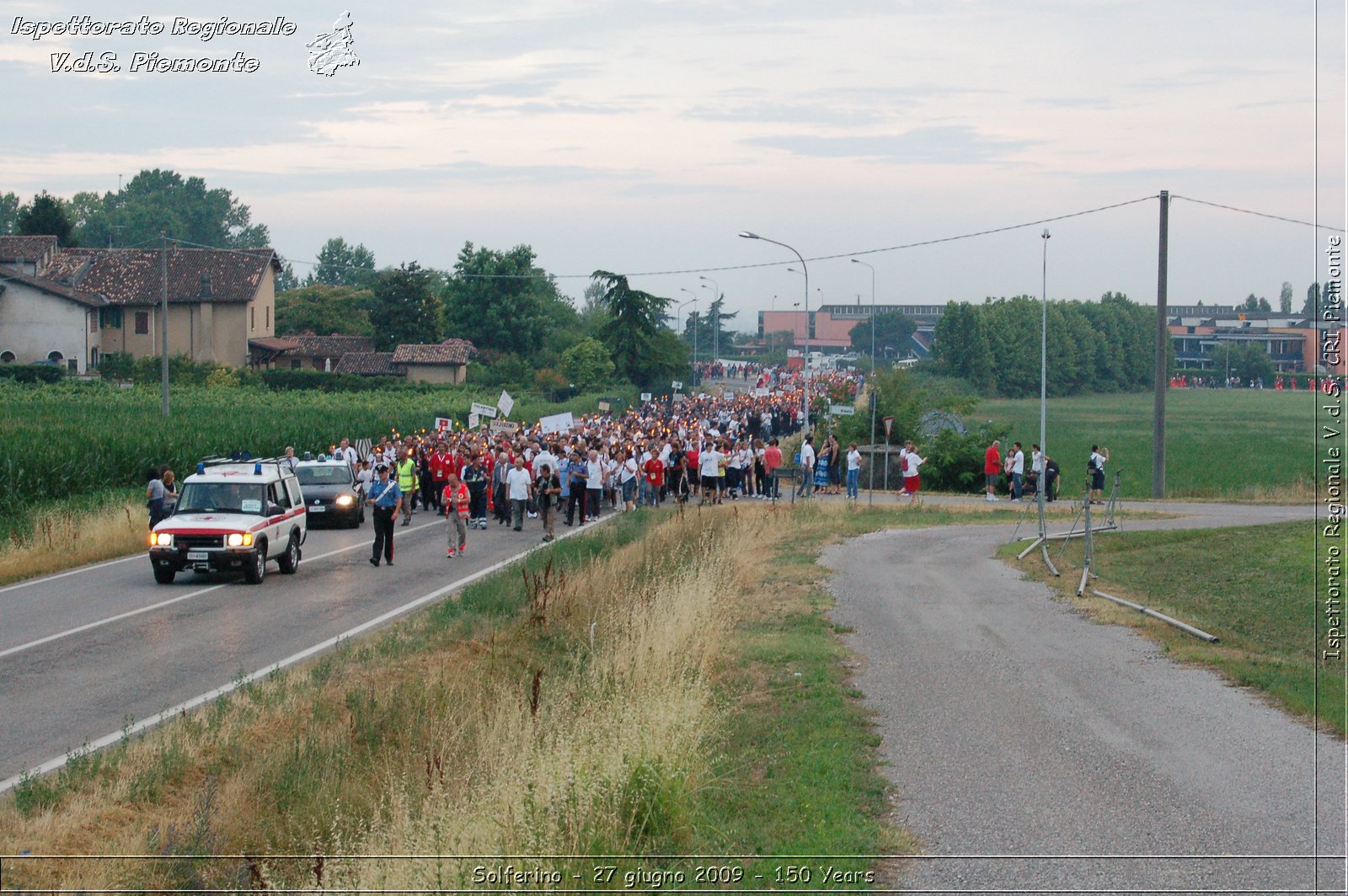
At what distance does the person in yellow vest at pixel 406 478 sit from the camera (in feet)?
91.8

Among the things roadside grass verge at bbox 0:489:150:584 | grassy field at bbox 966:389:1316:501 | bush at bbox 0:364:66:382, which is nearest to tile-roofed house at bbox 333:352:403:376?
bush at bbox 0:364:66:382

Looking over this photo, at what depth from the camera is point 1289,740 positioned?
9.90m

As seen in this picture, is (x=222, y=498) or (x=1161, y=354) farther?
(x=1161, y=354)

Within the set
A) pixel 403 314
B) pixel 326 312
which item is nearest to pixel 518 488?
pixel 403 314

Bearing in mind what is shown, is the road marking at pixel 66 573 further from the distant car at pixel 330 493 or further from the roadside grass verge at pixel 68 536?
the distant car at pixel 330 493

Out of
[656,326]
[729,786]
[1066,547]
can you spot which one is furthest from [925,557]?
[656,326]

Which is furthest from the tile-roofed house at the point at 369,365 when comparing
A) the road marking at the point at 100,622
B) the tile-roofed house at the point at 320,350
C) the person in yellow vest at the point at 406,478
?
the road marking at the point at 100,622

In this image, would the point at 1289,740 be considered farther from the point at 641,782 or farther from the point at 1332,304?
the point at 1332,304

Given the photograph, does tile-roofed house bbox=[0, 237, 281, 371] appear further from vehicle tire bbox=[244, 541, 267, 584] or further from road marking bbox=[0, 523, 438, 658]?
road marking bbox=[0, 523, 438, 658]

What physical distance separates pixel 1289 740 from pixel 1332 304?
248 inches

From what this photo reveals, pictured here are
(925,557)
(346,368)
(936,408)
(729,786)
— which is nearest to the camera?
(729,786)

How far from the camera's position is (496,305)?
100 m

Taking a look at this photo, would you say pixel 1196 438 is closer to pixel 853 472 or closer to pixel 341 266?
pixel 853 472

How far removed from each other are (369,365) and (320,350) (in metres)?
6.04
